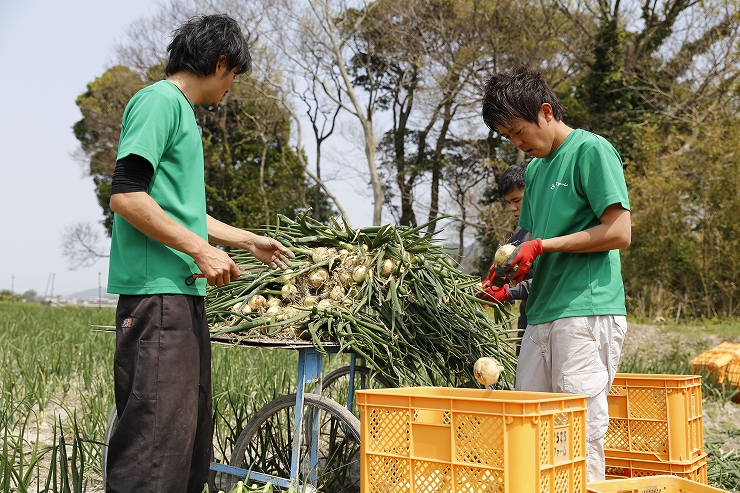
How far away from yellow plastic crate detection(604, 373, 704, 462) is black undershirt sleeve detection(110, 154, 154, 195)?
5.56 ft

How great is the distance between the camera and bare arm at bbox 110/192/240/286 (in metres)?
1.76

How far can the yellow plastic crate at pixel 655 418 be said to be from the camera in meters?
2.42

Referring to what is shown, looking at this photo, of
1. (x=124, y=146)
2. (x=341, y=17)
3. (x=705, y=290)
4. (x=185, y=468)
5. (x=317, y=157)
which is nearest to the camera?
(x=124, y=146)

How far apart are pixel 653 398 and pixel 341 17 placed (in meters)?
14.0

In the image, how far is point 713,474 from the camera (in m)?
2.96

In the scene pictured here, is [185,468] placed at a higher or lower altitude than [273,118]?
lower

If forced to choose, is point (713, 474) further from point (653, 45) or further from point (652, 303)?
point (653, 45)

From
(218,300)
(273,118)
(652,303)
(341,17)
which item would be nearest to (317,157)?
(273,118)

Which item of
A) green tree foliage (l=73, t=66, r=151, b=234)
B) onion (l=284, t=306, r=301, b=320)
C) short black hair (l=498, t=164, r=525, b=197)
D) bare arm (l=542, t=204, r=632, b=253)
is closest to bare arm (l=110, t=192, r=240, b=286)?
onion (l=284, t=306, r=301, b=320)

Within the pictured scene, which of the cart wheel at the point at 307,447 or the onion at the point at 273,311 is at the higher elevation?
the onion at the point at 273,311

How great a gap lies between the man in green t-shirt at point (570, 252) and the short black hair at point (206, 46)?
76 cm

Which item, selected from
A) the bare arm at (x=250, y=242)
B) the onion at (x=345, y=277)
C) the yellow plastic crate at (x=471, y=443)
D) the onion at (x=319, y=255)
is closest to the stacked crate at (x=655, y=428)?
the yellow plastic crate at (x=471, y=443)

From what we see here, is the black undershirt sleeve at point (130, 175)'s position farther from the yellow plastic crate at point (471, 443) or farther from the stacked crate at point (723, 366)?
the stacked crate at point (723, 366)

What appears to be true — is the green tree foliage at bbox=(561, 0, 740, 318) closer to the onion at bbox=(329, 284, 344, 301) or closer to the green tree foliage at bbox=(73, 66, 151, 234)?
the onion at bbox=(329, 284, 344, 301)
